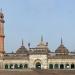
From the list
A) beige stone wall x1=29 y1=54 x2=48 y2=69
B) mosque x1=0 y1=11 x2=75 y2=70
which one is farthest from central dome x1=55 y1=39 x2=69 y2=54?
beige stone wall x1=29 y1=54 x2=48 y2=69

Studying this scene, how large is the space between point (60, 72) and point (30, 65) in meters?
6.33

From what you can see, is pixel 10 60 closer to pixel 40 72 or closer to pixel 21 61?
pixel 21 61

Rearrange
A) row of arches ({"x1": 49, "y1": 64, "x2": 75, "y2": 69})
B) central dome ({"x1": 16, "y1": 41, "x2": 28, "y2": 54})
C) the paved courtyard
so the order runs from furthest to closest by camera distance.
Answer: central dome ({"x1": 16, "y1": 41, "x2": 28, "y2": 54})
row of arches ({"x1": 49, "y1": 64, "x2": 75, "y2": 69})
the paved courtyard

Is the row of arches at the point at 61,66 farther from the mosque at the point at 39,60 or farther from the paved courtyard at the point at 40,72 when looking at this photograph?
the paved courtyard at the point at 40,72

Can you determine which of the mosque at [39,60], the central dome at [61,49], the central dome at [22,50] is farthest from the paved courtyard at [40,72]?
the central dome at [22,50]

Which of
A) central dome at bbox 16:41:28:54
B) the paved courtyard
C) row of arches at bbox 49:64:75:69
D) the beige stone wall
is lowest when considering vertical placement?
the paved courtyard

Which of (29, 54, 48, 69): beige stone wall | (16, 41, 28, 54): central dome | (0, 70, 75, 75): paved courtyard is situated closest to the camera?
(0, 70, 75, 75): paved courtyard

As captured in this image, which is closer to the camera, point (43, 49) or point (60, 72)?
point (60, 72)

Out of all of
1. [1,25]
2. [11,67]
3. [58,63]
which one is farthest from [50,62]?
[1,25]

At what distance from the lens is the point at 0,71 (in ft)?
140

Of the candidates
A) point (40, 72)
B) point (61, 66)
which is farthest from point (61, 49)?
point (40, 72)

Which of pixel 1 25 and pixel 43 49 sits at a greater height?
pixel 1 25

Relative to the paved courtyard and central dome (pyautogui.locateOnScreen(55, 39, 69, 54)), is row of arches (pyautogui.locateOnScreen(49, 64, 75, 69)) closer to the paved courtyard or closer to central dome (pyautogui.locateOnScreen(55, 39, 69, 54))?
central dome (pyautogui.locateOnScreen(55, 39, 69, 54))

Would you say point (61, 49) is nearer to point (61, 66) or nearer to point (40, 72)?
point (61, 66)
